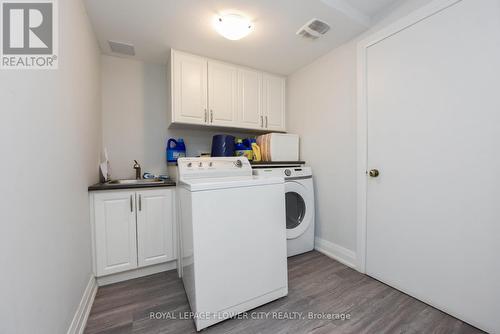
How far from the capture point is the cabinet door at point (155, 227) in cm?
173

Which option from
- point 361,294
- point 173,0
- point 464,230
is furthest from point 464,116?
point 173,0

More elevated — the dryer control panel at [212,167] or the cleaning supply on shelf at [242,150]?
the cleaning supply on shelf at [242,150]

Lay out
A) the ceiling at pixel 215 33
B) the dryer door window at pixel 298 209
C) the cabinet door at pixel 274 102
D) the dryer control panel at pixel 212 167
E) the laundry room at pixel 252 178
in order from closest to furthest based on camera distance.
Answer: the laundry room at pixel 252 178 → the ceiling at pixel 215 33 → the dryer control panel at pixel 212 167 → the dryer door window at pixel 298 209 → the cabinet door at pixel 274 102

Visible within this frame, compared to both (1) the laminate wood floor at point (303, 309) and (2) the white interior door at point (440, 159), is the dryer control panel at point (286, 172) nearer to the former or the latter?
(2) the white interior door at point (440, 159)

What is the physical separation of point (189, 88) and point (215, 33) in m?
0.59

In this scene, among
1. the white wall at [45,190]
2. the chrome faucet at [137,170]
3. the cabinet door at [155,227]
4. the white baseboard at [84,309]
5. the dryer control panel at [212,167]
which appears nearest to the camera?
the white wall at [45,190]

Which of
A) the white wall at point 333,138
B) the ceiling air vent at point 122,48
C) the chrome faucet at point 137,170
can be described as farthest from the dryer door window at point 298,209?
the ceiling air vent at point 122,48

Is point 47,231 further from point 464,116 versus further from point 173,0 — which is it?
point 464,116

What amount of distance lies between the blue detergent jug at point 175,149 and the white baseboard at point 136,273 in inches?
43.4

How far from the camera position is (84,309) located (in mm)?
1263

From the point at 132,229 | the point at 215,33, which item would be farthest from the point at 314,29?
the point at 132,229

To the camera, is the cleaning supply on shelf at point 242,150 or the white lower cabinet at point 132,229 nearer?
the white lower cabinet at point 132,229

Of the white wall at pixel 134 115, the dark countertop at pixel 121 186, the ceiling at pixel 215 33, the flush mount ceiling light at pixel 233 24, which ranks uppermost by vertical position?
the ceiling at pixel 215 33

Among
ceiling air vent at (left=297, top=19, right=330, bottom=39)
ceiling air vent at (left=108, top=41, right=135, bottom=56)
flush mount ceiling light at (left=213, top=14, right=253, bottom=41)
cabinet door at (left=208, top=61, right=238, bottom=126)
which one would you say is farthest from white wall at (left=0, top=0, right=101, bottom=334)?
ceiling air vent at (left=297, top=19, right=330, bottom=39)
